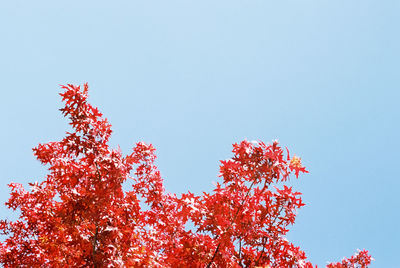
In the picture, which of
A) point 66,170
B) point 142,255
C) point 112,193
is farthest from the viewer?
point 66,170

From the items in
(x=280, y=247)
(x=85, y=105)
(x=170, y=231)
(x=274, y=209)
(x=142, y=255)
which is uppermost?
(x=85, y=105)

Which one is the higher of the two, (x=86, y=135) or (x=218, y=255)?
(x=86, y=135)

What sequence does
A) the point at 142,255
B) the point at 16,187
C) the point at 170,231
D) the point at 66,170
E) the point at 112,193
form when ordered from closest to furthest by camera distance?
the point at 142,255, the point at 112,193, the point at 66,170, the point at 170,231, the point at 16,187

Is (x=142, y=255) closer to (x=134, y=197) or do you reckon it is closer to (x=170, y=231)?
(x=134, y=197)

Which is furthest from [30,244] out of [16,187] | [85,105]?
[85,105]

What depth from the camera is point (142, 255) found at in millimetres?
5820

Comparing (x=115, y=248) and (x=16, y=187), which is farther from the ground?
(x=16, y=187)

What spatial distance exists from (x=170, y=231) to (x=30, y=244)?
5660 mm

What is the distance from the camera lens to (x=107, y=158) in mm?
6156

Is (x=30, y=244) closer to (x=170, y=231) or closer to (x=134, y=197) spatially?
(x=170, y=231)

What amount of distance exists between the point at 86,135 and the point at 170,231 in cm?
449

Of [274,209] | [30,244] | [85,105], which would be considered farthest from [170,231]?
[30,244]

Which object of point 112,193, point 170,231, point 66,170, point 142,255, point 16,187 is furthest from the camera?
point 16,187

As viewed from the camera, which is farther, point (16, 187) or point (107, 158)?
point (16, 187)
